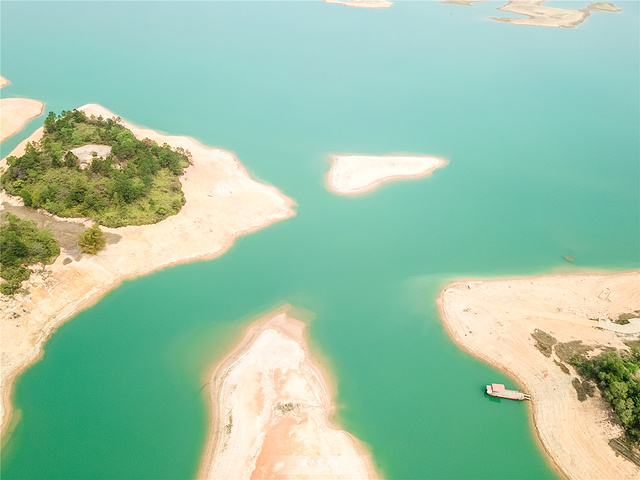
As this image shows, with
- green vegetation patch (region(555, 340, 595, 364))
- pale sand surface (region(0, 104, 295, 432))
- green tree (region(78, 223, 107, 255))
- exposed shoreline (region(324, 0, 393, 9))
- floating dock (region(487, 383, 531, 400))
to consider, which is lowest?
floating dock (region(487, 383, 531, 400))

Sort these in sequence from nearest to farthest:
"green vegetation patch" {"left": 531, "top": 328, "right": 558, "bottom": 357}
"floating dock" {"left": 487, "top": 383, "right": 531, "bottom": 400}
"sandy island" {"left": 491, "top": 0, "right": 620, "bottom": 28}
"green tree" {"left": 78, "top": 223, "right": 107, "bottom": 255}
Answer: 1. "floating dock" {"left": 487, "top": 383, "right": 531, "bottom": 400}
2. "green vegetation patch" {"left": 531, "top": 328, "right": 558, "bottom": 357}
3. "green tree" {"left": 78, "top": 223, "right": 107, "bottom": 255}
4. "sandy island" {"left": 491, "top": 0, "right": 620, "bottom": 28}

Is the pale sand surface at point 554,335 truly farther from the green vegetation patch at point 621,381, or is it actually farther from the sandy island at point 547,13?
the sandy island at point 547,13

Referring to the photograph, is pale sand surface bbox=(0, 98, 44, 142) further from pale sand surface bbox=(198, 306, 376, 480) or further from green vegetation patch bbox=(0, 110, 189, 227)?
pale sand surface bbox=(198, 306, 376, 480)

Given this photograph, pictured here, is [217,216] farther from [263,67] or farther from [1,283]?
[263,67]

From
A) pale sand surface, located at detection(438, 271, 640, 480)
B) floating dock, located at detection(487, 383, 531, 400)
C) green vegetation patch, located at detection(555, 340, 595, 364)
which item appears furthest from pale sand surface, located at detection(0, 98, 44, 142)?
green vegetation patch, located at detection(555, 340, 595, 364)

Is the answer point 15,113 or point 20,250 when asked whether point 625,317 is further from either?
point 15,113

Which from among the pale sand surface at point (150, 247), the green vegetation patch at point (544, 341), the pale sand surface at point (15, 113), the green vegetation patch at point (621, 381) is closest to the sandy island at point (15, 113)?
Answer: the pale sand surface at point (15, 113)
